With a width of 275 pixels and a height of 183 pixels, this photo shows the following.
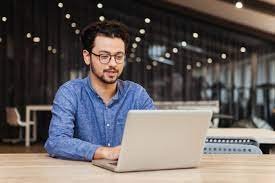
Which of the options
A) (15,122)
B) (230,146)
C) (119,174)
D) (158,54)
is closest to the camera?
(119,174)

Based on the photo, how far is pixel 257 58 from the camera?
429 inches

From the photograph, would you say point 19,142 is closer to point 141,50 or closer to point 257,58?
point 141,50

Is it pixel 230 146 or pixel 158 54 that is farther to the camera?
pixel 158 54

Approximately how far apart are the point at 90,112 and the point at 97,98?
0.07 meters

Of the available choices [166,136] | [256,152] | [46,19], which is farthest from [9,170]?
[46,19]

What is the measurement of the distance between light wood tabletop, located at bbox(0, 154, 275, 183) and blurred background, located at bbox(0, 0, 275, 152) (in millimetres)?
8306

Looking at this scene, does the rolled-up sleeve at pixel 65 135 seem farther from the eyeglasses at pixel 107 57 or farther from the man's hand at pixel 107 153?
the eyeglasses at pixel 107 57

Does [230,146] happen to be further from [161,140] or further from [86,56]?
[161,140]

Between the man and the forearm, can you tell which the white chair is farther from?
the forearm

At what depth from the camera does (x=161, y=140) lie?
161cm

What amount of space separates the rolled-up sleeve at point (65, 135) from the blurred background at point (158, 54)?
8126mm

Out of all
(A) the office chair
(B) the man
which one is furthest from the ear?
(A) the office chair

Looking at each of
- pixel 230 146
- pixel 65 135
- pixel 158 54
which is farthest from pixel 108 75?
pixel 158 54

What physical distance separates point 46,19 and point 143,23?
6.80ft
